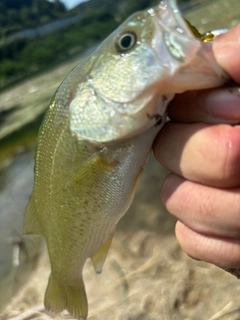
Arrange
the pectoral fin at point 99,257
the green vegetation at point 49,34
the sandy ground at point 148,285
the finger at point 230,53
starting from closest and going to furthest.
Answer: the finger at point 230,53
the pectoral fin at point 99,257
the sandy ground at point 148,285
the green vegetation at point 49,34

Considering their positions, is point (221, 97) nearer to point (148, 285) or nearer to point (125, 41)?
point (125, 41)

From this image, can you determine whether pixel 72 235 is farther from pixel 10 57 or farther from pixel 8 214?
pixel 10 57

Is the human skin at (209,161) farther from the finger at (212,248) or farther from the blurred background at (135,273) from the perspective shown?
the blurred background at (135,273)

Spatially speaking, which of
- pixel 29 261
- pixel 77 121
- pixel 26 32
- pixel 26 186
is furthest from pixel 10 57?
pixel 77 121

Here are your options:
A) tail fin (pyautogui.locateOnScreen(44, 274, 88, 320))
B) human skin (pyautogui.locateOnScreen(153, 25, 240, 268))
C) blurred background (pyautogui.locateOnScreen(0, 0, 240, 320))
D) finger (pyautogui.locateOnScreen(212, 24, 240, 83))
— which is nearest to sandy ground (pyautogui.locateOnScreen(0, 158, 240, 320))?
blurred background (pyautogui.locateOnScreen(0, 0, 240, 320))

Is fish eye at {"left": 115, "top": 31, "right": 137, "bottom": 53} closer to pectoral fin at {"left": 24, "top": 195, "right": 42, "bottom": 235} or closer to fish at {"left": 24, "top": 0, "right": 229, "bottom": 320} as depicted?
fish at {"left": 24, "top": 0, "right": 229, "bottom": 320}

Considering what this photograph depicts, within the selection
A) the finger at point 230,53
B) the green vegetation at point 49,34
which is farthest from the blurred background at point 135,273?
the green vegetation at point 49,34

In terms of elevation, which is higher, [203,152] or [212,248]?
[203,152]

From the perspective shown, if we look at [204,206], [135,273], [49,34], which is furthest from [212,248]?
[49,34]
